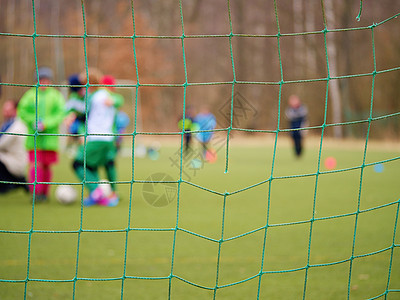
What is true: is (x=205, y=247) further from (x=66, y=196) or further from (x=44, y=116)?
(x=44, y=116)

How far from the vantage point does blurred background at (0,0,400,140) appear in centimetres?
2380

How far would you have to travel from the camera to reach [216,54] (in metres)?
29.2

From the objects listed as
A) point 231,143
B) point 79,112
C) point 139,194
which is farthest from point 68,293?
point 231,143

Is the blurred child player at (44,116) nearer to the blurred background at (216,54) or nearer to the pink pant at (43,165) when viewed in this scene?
the pink pant at (43,165)

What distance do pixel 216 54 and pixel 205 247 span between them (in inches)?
998

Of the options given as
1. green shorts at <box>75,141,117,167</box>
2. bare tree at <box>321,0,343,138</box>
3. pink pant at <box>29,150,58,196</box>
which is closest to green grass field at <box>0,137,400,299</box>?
pink pant at <box>29,150,58,196</box>

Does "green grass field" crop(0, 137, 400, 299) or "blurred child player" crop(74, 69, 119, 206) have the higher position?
"blurred child player" crop(74, 69, 119, 206)

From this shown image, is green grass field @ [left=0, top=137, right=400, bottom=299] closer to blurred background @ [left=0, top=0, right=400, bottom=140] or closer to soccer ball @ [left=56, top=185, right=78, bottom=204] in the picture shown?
soccer ball @ [left=56, top=185, right=78, bottom=204]

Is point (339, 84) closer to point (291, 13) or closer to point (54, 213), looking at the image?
point (291, 13)

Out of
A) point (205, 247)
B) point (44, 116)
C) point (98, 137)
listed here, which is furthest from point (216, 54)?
point (205, 247)

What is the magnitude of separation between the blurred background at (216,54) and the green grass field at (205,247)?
658 inches

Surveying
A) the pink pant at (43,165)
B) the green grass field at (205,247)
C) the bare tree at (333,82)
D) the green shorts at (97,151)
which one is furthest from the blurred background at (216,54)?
the green shorts at (97,151)

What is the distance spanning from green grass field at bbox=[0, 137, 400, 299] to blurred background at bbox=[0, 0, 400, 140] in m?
16.7

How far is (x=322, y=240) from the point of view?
4668 mm
